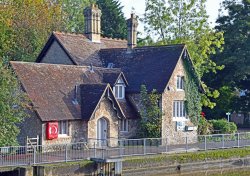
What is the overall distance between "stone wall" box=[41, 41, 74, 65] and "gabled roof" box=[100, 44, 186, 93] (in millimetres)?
3481

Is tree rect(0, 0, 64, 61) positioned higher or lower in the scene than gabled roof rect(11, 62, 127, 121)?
higher

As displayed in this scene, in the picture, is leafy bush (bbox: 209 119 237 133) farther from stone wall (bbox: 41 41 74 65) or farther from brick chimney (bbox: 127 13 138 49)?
stone wall (bbox: 41 41 74 65)

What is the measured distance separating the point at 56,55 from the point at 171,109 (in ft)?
36.8

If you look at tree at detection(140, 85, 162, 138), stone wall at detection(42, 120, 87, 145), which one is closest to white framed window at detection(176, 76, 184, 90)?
tree at detection(140, 85, 162, 138)

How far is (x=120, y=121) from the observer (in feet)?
155

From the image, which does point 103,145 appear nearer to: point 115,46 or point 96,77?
point 96,77

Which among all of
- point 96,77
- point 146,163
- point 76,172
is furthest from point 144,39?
point 76,172

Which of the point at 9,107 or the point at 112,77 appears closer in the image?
the point at 9,107

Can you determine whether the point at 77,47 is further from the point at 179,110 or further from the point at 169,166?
the point at 169,166

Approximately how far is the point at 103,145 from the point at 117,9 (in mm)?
44427

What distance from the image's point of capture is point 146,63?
51.5 metres

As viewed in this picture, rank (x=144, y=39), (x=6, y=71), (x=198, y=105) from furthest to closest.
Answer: (x=144, y=39) → (x=198, y=105) → (x=6, y=71)

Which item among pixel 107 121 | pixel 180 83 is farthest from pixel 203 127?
pixel 107 121

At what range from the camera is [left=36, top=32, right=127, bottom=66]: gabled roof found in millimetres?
52062
